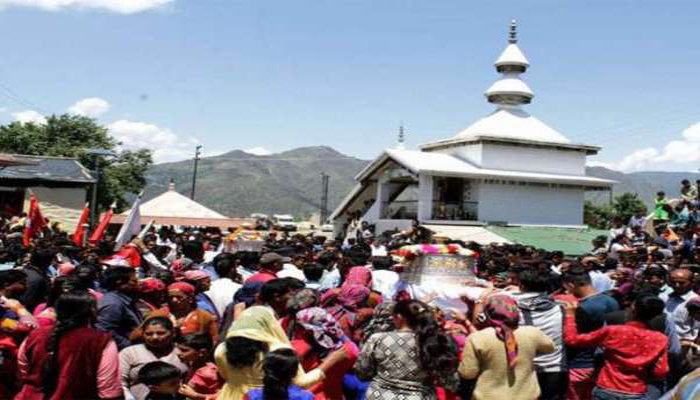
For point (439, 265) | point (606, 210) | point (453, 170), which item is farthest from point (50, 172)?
point (606, 210)

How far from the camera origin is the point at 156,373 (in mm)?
4219

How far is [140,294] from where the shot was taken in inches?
233

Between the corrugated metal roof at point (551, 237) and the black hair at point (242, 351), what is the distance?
822 inches

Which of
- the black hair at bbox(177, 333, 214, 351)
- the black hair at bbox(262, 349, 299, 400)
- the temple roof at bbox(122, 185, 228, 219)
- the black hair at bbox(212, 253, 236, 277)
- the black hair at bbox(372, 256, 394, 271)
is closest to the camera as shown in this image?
the black hair at bbox(262, 349, 299, 400)

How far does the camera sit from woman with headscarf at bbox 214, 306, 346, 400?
157 inches

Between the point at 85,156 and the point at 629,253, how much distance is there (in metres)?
43.0

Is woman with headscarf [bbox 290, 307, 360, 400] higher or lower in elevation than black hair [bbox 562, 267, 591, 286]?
lower

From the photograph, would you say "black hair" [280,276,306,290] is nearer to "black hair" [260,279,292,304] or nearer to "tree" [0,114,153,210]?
"black hair" [260,279,292,304]

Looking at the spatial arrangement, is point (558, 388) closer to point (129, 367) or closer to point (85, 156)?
point (129, 367)

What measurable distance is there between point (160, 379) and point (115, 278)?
1536mm

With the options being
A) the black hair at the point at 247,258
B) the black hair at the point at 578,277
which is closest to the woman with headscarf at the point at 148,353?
the black hair at the point at 578,277

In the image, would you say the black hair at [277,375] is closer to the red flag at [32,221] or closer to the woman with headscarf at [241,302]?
the woman with headscarf at [241,302]

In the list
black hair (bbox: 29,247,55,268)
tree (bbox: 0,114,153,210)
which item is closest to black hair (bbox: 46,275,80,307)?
black hair (bbox: 29,247,55,268)

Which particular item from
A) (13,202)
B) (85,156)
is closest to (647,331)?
(13,202)
